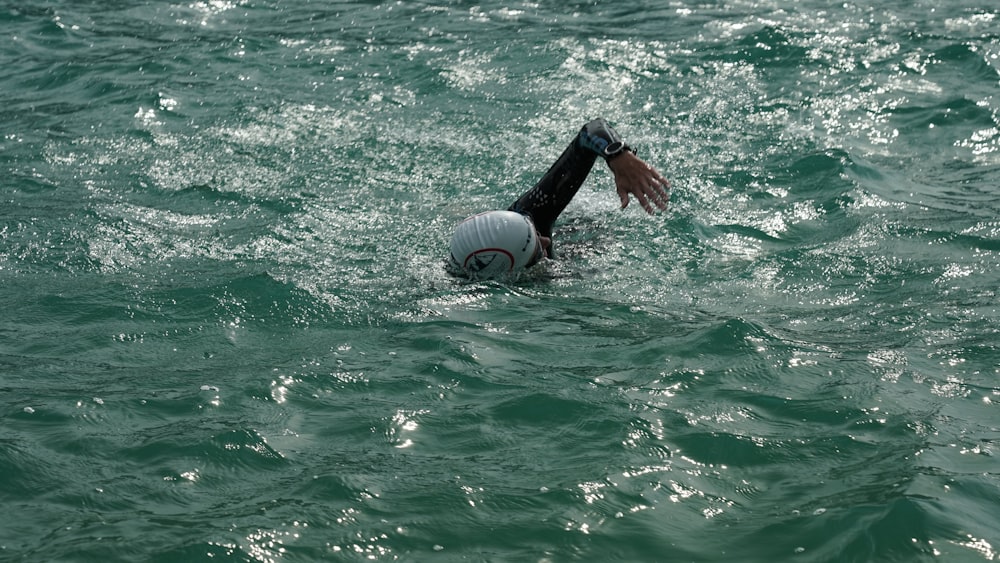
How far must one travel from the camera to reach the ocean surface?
13.5ft

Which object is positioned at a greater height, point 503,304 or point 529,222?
point 529,222

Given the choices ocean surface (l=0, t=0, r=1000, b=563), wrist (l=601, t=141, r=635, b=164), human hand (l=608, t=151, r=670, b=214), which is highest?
wrist (l=601, t=141, r=635, b=164)

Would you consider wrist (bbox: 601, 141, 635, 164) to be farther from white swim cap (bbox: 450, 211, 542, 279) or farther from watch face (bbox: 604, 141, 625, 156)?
white swim cap (bbox: 450, 211, 542, 279)

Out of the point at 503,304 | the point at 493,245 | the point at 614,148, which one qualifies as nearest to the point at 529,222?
the point at 493,245

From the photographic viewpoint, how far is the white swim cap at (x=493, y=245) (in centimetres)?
726

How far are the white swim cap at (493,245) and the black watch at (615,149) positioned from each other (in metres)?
0.91

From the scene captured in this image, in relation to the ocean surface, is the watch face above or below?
above

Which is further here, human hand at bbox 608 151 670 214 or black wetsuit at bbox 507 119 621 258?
black wetsuit at bbox 507 119 621 258

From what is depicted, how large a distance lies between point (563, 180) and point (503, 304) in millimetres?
1210

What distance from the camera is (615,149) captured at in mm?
6703

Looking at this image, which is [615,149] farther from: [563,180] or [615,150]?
[563,180]

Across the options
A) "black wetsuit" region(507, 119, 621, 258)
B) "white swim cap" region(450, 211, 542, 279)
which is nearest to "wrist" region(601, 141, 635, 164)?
"black wetsuit" region(507, 119, 621, 258)

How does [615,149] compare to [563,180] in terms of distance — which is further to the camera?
[563,180]

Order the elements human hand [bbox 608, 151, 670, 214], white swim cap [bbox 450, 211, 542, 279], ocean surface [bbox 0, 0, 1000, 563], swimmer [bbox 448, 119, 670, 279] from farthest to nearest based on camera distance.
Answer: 1. white swim cap [bbox 450, 211, 542, 279]
2. swimmer [bbox 448, 119, 670, 279]
3. human hand [bbox 608, 151, 670, 214]
4. ocean surface [bbox 0, 0, 1000, 563]
